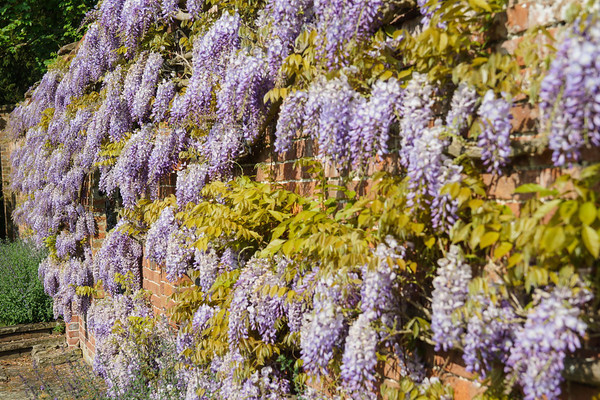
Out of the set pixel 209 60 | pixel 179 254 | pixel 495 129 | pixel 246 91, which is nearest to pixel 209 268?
pixel 179 254

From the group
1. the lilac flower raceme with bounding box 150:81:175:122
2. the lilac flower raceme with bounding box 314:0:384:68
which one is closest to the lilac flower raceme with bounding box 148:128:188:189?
the lilac flower raceme with bounding box 150:81:175:122

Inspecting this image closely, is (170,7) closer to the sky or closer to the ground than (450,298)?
closer to the sky

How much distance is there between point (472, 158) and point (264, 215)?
1.27 m

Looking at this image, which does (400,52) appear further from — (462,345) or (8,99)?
(8,99)

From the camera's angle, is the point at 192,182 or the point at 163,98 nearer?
the point at 192,182

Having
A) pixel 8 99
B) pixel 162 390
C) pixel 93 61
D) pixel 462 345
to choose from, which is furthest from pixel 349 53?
pixel 8 99

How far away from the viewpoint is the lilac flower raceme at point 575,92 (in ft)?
4.51

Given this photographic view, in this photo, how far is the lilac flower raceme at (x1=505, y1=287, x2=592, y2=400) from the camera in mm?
1514

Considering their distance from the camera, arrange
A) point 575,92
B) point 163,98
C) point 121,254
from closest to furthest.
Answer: point 575,92 → point 163,98 → point 121,254

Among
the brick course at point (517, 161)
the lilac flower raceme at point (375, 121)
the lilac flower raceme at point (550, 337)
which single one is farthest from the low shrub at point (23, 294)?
the lilac flower raceme at point (550, 337)

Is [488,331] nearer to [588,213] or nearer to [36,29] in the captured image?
[588,213]

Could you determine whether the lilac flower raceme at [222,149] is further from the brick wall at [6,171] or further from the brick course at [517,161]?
the brick wall at [6,171]

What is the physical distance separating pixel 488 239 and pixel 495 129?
33cm

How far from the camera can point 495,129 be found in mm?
1757
